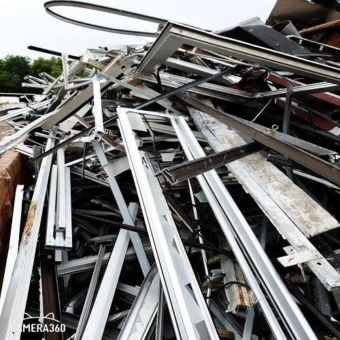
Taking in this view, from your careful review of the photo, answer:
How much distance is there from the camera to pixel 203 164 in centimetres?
151

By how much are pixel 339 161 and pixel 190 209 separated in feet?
2.58

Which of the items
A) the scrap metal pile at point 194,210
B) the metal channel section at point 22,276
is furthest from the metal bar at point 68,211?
the metal channel section at point 22,276

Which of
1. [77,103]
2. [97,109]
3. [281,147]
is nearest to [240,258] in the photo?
[281,147]

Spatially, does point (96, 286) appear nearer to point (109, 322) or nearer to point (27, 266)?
point (109, 322)

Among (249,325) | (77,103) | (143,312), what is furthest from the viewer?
(77,103)

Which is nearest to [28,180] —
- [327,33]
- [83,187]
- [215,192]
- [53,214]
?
[83,187]

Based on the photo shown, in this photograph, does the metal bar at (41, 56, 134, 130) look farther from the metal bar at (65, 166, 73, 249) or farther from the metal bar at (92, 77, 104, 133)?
the metal bar at (65, 166, 73, 249)

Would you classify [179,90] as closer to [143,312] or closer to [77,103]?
[77,103]

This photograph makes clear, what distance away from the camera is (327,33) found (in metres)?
3.24

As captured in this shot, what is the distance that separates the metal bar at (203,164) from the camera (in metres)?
1.37

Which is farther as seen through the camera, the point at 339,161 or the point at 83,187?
the point at 83,187

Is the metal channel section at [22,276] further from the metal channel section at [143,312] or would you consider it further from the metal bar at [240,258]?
the metal bar at [240,258]

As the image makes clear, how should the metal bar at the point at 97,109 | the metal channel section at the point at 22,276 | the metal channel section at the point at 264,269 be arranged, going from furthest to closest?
the metal bar at the point at 97,109
the metal channel section at the point at 22,276
the metal channel section at the point at 264,269

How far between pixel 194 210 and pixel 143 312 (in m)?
0.61
